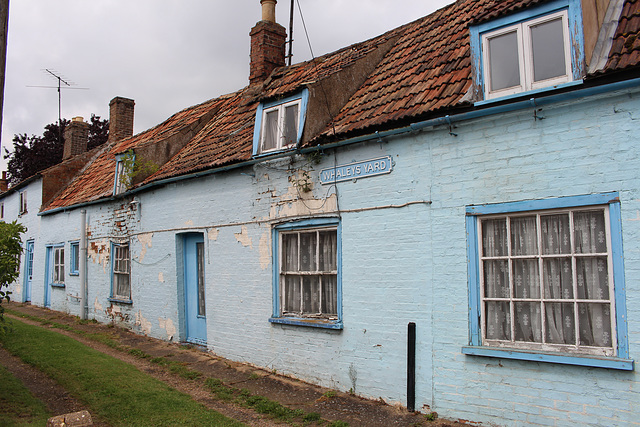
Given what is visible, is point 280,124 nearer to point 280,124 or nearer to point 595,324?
point 280,124

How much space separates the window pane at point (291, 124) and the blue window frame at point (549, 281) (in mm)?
3672

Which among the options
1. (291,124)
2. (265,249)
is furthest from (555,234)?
(265,249)

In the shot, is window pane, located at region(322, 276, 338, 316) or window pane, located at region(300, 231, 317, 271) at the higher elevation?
window pane, located at region(300, 231, 317, 271)

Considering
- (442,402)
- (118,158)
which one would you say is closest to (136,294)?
(118,158)

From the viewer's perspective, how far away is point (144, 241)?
12477mm

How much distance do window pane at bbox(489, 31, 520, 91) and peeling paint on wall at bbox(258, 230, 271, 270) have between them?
15.4 ft

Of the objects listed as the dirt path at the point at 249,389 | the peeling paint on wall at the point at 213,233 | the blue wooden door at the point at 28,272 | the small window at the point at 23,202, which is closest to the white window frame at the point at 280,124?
the peeling paint on wall at the point at 213,233

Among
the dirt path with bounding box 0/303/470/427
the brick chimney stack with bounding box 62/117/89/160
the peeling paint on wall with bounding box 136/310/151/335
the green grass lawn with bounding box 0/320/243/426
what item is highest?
the brick chimney stack with bounding box 62/117/89/160

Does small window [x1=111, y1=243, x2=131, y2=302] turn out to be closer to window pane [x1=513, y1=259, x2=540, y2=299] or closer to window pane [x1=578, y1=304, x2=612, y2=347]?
window pane [x1=513, y1=259, x2=540, y2=299]

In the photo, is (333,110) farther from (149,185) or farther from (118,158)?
(118,158)

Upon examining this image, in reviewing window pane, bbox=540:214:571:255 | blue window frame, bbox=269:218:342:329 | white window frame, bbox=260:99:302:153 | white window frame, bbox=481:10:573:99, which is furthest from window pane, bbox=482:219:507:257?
white window frame, bbox=260:99:302:153

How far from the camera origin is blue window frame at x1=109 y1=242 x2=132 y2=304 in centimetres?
1341

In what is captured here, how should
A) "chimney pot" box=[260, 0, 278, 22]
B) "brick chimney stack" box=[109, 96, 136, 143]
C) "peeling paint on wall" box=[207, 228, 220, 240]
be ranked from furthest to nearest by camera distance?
"brick chimney stack" box=[109, 96, 136, 143] → "chimney pot" box=[260, 0, 278, 22] → "peeling paint on wall" box=[207, 228, 220, 240]

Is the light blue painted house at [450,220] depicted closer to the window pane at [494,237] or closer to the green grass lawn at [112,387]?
the window pane at [494,237]
